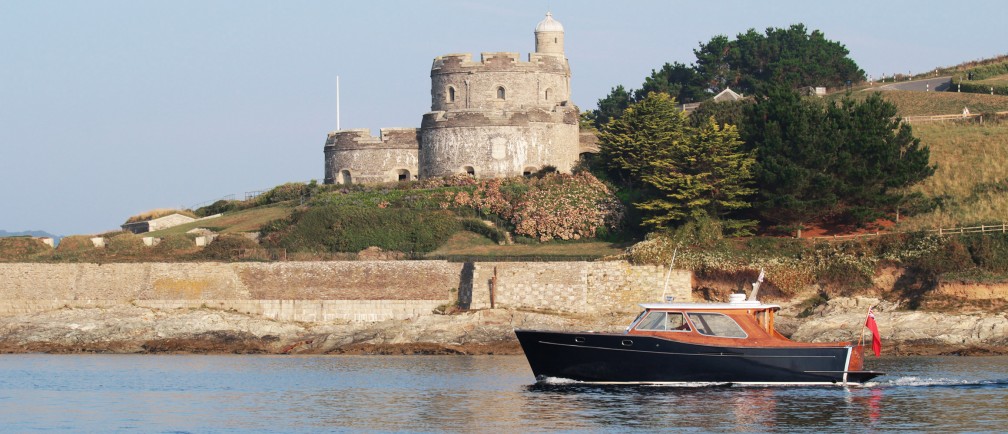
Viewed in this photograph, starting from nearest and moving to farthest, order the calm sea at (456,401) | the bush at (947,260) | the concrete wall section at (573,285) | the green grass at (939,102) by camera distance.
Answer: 1. the calm sea at (456,401)
2. the bush at (947,260)
3. the concrete wall section at (573,285)
4. the green grass at (939,102)

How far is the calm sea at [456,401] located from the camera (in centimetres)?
3219

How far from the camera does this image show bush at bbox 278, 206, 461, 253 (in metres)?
59.6

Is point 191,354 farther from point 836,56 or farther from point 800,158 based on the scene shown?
point 836,56

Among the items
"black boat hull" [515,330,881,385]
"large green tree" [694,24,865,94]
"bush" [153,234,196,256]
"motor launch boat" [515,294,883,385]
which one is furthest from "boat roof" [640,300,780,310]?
"large green tree" [694,24,865,94]

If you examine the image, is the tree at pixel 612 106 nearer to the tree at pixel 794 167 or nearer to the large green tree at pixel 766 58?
the large green tree at pixel 766 58

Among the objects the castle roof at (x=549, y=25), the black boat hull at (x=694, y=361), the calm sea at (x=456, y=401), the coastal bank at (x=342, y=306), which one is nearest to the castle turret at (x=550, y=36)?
the castle roof at (x=549, y=25)

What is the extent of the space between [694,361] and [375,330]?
58.1 feet

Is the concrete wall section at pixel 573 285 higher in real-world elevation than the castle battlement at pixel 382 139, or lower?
lower

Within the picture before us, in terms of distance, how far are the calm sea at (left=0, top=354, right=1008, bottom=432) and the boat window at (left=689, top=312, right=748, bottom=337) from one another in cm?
148

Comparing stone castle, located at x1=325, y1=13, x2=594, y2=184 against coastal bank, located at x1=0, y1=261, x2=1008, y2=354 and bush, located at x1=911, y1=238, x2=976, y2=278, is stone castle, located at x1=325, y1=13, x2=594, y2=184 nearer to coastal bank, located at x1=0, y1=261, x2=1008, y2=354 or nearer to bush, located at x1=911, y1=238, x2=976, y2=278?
coastal bank, located at x1=0, y1=261, x2=1008, y2=354

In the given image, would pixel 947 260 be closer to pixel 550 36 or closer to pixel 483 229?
pixel 483 229

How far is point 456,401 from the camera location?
36188 millimetres

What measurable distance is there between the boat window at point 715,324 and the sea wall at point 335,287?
51.2 feet

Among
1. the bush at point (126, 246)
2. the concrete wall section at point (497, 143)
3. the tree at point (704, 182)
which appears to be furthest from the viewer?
the concrete wall section at point (497, 143)
